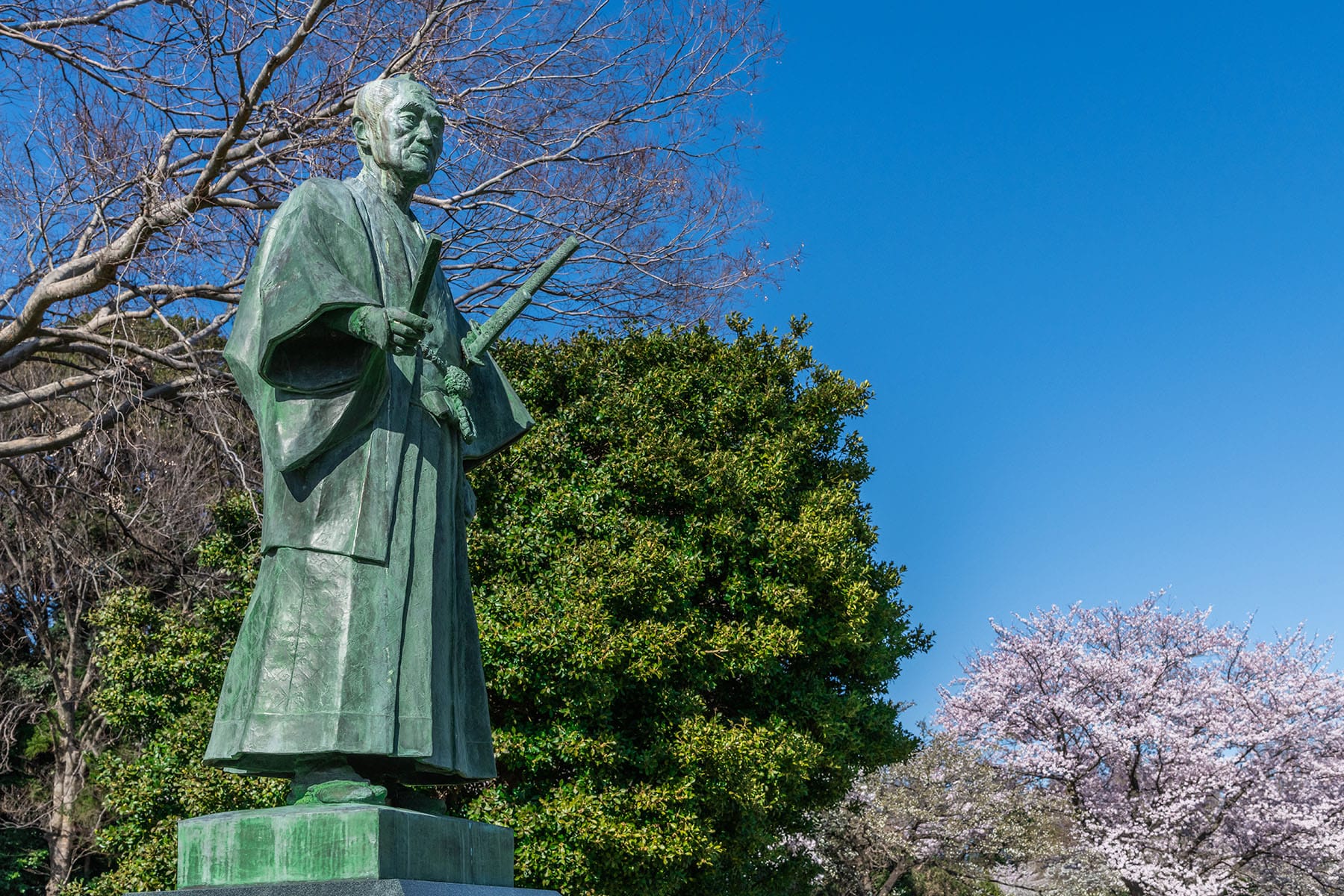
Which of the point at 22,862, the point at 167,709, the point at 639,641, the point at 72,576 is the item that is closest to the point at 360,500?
the point at 639,641

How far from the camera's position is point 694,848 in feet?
35.4

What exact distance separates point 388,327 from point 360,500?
0.52 metres

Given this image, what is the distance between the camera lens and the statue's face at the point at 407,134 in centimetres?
371

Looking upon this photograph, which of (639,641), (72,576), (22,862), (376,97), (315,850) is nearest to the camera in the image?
(315,850)

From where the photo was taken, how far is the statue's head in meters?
3.71

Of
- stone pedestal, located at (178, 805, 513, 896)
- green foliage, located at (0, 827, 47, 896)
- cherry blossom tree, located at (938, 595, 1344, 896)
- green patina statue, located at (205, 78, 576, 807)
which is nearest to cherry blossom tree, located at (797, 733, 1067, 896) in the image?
cherry blossom tree, located at (938, 595, 1344, 896)

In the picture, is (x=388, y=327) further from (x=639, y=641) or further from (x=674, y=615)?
(x=674, y=615)

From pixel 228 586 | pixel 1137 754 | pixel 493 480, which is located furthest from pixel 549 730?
pixel 1137 754

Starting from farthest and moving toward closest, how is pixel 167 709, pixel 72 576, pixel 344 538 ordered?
pixel 72 576 → pixel 167 709 → pixel 344 538

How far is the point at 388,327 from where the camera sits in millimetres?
3221

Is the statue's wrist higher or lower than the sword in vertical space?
lower

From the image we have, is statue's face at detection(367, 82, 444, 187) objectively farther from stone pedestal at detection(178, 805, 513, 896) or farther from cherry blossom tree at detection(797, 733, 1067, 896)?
cherry blossom tree at detection(797, 733, 1067, 896)

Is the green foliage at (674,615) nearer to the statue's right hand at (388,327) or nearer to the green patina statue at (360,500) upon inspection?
the green patina statue at (360,500)

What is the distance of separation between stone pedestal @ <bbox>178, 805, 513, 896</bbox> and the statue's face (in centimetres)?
190
